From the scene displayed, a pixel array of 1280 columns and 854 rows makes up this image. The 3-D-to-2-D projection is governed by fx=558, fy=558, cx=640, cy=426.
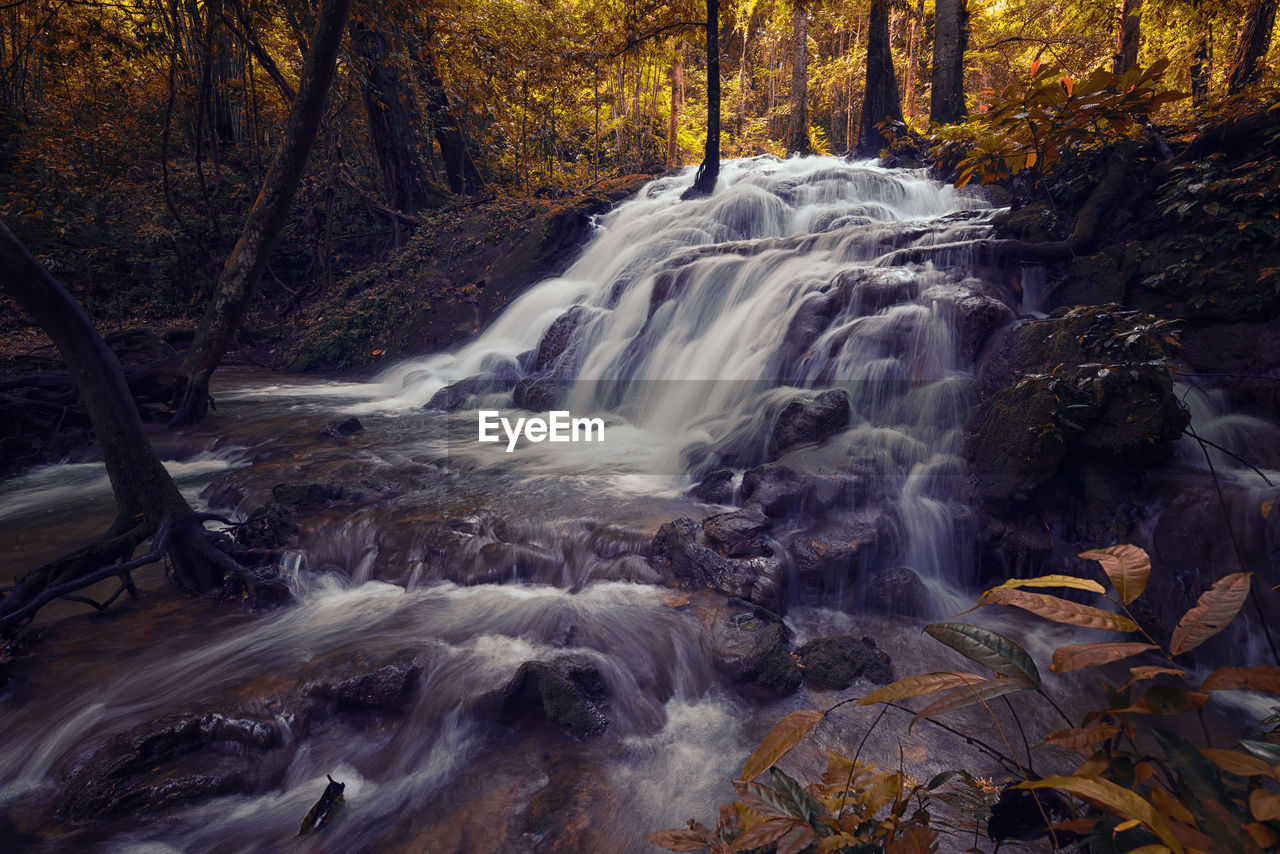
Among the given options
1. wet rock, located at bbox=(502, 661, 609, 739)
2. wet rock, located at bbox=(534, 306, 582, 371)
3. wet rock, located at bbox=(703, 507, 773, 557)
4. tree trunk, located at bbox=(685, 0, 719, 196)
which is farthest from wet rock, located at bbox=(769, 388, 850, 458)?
tree trunk, located at bbox=(685, 0, 719, 196)

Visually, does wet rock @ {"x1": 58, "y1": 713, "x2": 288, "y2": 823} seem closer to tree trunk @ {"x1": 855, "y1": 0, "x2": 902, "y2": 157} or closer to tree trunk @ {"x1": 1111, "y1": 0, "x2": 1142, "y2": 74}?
tree trunk @ {"x1": 855, "y1": 0, "x2": 902, "y2": 157}

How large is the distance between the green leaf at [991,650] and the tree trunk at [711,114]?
44.0 feet

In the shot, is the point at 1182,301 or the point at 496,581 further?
the point at 1182,301

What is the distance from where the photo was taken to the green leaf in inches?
44.2

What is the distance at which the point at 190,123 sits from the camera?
463 inches

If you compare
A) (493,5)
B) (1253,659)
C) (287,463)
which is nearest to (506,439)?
(287,463)

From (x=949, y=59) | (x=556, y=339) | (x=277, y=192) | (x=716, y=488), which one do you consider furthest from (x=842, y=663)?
(x=949, y=59)

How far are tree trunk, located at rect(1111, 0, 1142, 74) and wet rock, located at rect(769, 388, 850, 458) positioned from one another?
1166cm

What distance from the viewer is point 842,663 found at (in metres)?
3.56

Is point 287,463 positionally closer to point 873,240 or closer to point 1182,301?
point 873,240

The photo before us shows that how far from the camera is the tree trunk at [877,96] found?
1384 cm

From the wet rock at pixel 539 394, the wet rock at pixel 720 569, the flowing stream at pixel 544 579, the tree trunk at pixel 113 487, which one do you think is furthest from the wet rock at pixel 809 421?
the tree trunk at pixel 113 487

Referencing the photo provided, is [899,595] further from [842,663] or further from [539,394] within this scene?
[539,394]

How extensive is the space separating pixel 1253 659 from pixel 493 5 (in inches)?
700
